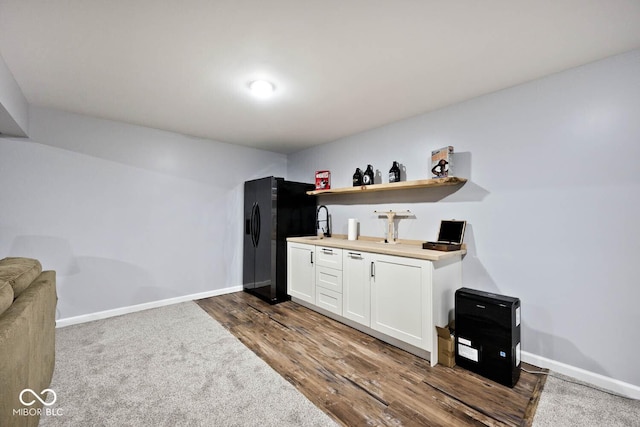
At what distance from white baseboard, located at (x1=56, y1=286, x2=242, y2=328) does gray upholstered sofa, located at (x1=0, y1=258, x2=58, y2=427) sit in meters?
1.27

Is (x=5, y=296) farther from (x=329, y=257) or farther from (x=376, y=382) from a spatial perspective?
(x=329, y=257)

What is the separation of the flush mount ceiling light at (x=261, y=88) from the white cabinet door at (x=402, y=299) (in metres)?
1.89

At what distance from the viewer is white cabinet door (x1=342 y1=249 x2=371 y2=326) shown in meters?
2.84

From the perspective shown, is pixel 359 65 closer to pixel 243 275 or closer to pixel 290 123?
pixel 290 123

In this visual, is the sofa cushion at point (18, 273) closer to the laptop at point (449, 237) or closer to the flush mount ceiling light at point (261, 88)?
the flush mount ceiling light at point (261, 88)

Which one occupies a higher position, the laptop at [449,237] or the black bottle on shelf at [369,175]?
the black bottle on shelf at [369,175]

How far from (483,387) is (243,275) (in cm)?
354

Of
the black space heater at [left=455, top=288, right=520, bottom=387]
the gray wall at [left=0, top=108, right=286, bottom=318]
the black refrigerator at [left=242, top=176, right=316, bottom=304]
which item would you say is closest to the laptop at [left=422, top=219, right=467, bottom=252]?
the black space heater at [left=455, top=288, right=520, bottom=387]

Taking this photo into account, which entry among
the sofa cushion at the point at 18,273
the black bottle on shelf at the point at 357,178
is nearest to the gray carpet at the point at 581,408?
the black bottle on shelf at the point at 357,178

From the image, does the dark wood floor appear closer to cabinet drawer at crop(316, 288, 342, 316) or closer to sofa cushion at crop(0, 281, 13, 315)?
cabinet drawer at crop(316, 288, 342, 316)

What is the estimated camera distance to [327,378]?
6.99 feet

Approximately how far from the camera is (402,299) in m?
2.53

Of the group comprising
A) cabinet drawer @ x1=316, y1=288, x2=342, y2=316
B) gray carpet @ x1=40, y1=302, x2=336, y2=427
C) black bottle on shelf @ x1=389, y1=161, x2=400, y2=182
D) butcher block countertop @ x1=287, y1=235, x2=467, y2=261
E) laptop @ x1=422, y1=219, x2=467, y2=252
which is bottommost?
gray carpet @ x1=40, y1=302, x2=336, y2=427

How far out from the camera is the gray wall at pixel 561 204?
A: 1.95 meters
